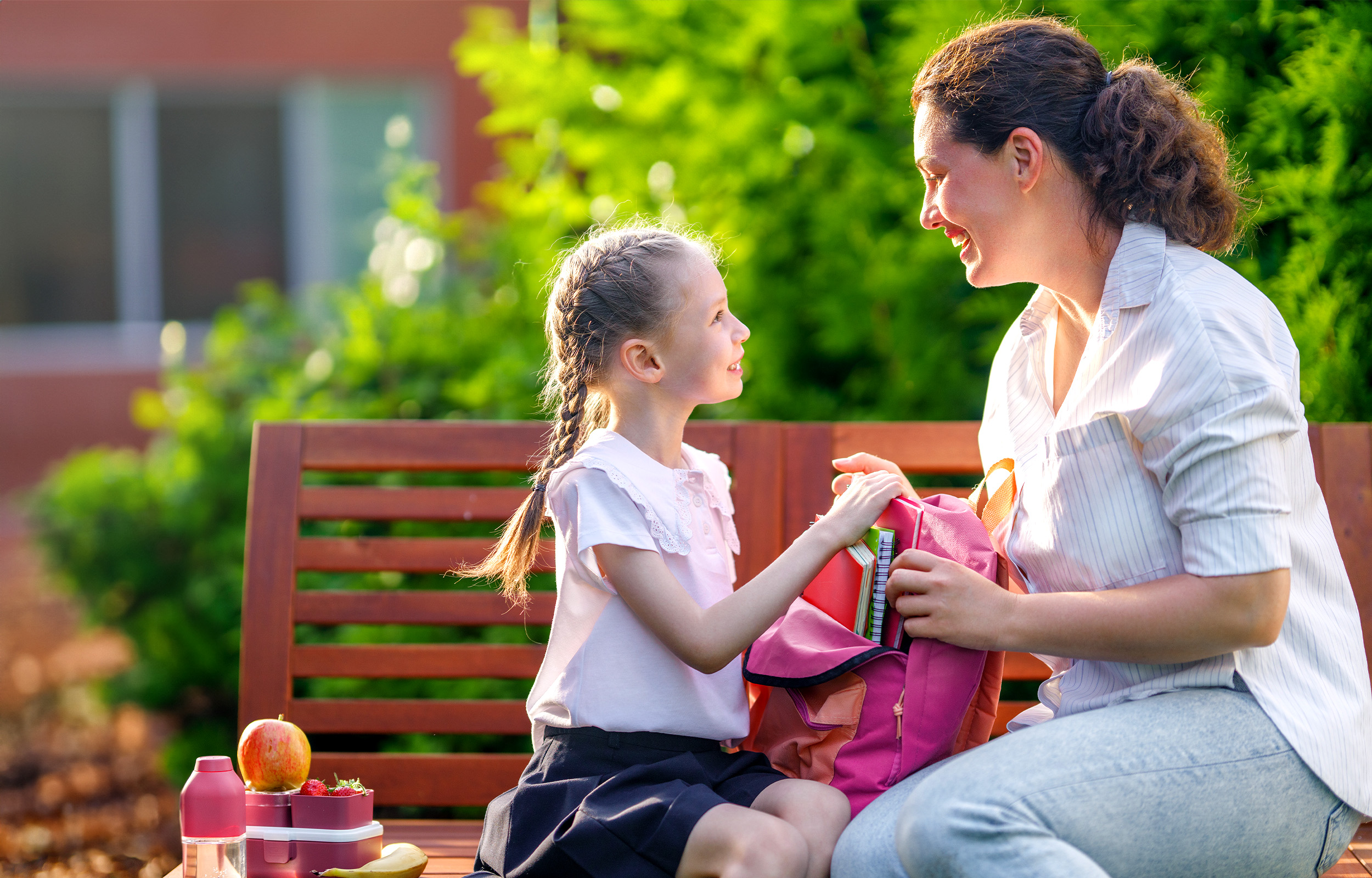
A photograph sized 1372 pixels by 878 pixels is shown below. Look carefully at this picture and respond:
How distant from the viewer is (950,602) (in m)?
2.00

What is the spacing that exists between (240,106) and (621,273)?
7.98m

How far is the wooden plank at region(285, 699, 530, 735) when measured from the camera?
267 cm

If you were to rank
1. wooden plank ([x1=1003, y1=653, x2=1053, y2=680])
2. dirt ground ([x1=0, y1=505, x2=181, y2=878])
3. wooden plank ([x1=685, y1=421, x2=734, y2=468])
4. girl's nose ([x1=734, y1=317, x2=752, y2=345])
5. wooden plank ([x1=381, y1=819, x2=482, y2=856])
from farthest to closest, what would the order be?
dirt ground ([x1=0, y1=505, x2=181, y2=878]), wooden plank ([x1=685, y1=421, x2=734, y2=468]), wooden plank ([x1=1003, y1=653, x2=1053, y2=680]), wooden plank ([x1=381, y1=819, x2=482, y2=856]), girl's nose ([x1=734, y1=317, x2=752, y2=345])

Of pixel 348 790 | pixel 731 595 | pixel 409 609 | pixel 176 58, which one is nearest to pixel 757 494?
pixel 731 595

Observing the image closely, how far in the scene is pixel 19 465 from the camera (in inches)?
354

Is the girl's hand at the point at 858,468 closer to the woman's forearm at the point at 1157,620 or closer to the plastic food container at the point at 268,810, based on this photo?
the woman's forearm at the point at 1157,620

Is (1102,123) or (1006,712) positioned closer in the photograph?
(1102,123)

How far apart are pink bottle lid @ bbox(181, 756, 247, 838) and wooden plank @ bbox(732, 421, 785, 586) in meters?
1.09

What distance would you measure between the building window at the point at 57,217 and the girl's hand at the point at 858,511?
869cm

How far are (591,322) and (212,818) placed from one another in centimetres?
108

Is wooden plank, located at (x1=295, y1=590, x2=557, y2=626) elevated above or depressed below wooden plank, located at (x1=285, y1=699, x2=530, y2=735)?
above

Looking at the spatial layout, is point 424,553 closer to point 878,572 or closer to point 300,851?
point 300,851

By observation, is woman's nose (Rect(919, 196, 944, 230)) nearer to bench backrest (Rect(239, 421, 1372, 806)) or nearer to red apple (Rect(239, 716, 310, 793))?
bench backrest (Rect(239, 421, 1372, 806))

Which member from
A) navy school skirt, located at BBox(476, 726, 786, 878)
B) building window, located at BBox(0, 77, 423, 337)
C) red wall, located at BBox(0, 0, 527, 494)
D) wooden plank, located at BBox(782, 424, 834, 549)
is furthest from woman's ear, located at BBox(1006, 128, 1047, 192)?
building window, located at BBox(0, 77, 423, 337)
